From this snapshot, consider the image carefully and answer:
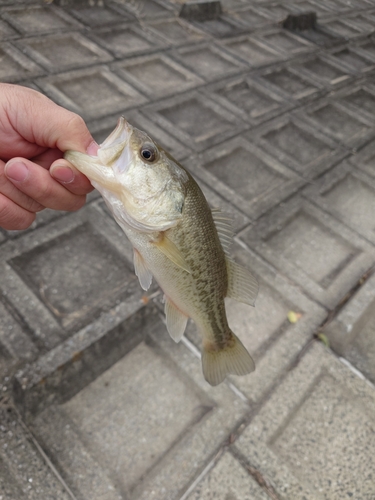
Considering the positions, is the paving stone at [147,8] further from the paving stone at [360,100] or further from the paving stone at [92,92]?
the paving stone at [360,100]

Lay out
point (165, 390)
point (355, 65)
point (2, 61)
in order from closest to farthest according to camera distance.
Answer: point (165, 390), point (2, 61), point (355, 65)

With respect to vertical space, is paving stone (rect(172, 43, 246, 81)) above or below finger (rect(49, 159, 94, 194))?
below

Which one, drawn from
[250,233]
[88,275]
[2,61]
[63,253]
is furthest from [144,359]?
[2,61]

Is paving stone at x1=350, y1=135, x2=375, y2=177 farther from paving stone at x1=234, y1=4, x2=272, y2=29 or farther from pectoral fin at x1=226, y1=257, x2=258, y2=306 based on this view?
paving stone at x1=234, y1=4, x2=272, y2=29

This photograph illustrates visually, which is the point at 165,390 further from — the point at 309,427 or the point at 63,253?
the point at 63,253

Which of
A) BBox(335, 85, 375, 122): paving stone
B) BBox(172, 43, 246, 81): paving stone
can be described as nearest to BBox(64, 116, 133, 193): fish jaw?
BBox(172, 43, 246, 81): paving stone

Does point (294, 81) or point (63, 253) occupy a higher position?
point (294, 81)

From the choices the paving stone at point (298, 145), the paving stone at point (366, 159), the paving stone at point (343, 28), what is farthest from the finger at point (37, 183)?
the paving stone at point (343, 28)

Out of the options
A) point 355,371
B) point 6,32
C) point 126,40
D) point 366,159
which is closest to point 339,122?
point 366,159
